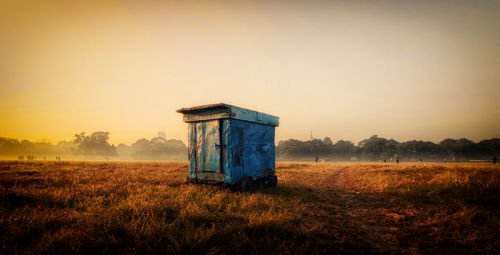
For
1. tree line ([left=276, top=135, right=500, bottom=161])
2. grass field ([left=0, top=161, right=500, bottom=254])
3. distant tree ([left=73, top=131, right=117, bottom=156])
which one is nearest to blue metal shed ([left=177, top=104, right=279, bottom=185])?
grass field ([left=0, top=161, right=500, bottom=254])

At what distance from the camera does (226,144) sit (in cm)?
748

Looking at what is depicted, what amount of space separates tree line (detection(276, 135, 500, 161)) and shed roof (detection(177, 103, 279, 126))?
3273 inches

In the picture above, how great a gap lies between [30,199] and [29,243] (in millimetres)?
3701

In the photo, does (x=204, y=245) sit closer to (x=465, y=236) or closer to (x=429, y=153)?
(x=465, y=236)

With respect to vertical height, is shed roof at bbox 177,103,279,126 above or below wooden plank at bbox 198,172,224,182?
above

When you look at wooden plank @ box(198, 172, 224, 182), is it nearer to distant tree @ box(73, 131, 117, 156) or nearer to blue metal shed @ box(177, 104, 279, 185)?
blue metal shed @ box(177, 104, 279, 185)

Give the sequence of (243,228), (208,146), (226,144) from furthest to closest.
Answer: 1. (208,146)
2. (226,144)
3. (243,228)

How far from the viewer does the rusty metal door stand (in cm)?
774

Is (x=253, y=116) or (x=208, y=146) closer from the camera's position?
(x=208, y=146)

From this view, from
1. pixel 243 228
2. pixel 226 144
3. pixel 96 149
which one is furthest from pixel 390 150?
pixel 96 149

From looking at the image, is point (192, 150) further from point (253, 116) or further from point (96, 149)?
point (96, 149)

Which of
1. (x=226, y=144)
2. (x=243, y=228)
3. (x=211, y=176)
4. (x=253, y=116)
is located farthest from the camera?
(x=253, y=116)

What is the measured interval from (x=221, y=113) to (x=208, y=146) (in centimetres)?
161

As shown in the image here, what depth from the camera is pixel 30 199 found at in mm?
5383
